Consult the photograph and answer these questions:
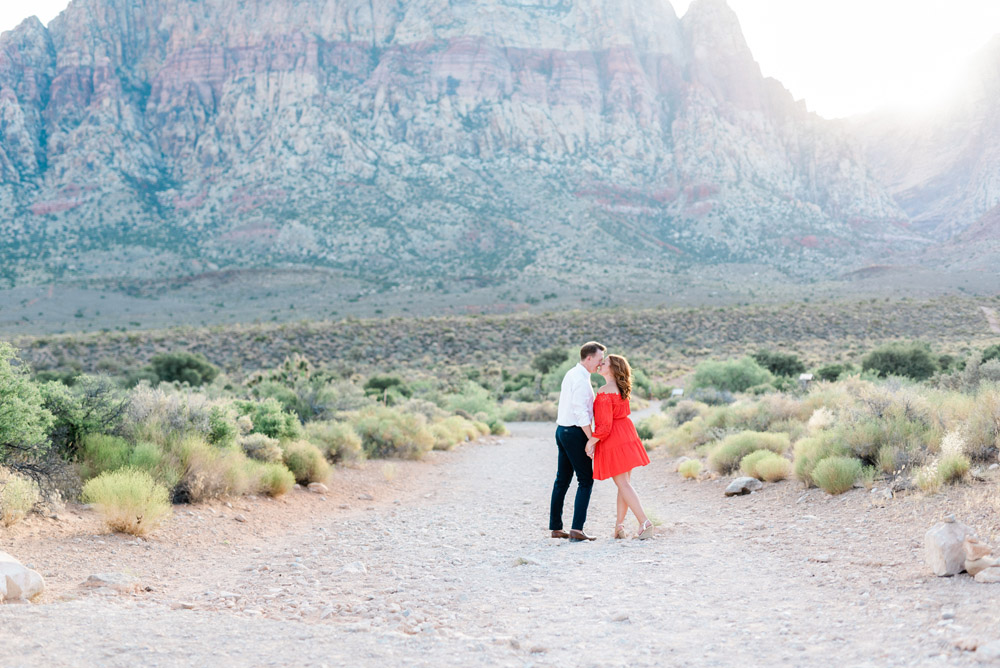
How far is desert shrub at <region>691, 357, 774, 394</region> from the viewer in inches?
1074

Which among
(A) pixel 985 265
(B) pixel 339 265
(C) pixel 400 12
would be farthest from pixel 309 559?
(C) pixel 400 12

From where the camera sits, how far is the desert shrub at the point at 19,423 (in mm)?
7090

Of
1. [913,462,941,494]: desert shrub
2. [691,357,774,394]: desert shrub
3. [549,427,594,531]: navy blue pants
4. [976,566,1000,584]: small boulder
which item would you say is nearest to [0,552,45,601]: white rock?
[549,427,594,531]: navy blue pants

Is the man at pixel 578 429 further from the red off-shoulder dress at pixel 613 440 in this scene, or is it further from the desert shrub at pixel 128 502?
the desert shrub at pixel 128 502

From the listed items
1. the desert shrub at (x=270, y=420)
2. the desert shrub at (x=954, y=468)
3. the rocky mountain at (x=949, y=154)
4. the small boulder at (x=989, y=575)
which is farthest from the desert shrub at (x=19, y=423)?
the rocky mountain at (x=949, y=154)

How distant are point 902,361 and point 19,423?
26.2 meters

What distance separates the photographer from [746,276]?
269ft

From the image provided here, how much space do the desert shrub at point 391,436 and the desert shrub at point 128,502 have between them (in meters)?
7.08

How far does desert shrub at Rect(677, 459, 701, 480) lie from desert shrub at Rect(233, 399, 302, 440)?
649 centimetres

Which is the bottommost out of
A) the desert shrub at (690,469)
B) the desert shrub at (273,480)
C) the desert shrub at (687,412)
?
the desert shrub at (687,412)

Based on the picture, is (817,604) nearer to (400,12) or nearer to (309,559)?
(309,559)

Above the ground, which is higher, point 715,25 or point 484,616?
point 715,25

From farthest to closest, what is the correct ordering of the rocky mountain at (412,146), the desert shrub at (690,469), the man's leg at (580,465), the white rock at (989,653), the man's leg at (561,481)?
the rocky mountain at (412,146)
the desert shrub at (690,469)
the man's leg at (561,481)
the man's leg at (580,465)
the white rock at (989,653)

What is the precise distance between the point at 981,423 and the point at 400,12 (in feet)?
394
